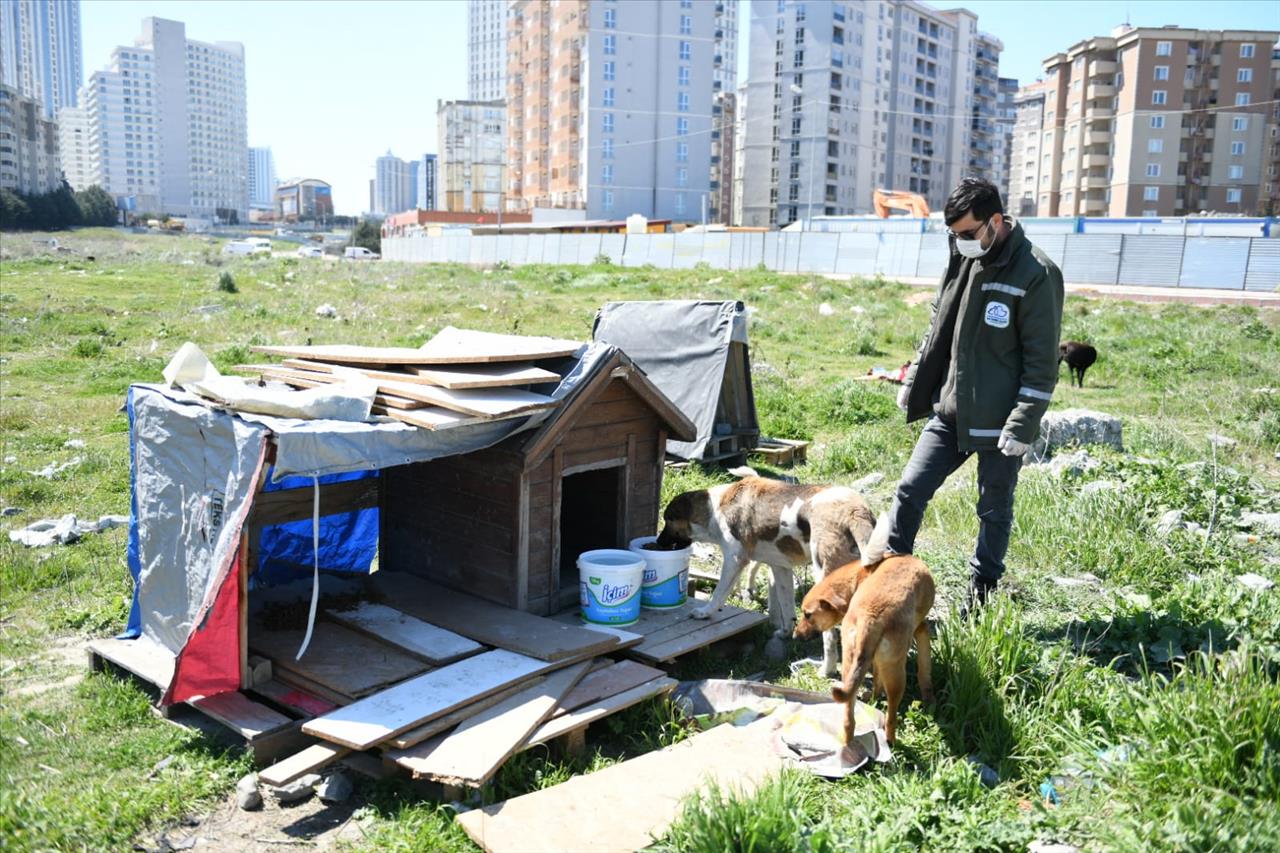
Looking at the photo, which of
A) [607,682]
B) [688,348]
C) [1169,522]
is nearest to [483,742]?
[607,682]

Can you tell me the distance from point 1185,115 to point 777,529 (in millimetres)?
89230

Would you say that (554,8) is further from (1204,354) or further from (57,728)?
(57,728)

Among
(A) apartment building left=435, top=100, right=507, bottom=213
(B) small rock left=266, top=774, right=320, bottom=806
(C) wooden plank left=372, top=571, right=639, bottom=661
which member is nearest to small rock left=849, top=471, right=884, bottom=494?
(C) wooden plank left=372, top=571, right=639, bottom=661

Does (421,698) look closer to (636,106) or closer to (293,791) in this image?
(293,791)

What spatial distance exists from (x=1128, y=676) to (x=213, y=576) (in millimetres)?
4399

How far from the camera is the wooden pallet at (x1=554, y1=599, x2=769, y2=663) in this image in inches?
204

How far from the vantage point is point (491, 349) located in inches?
231

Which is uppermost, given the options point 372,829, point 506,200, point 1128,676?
point 506,200

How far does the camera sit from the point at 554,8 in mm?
88125

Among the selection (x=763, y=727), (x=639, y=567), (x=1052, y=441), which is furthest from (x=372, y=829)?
(x=1052, y=441)

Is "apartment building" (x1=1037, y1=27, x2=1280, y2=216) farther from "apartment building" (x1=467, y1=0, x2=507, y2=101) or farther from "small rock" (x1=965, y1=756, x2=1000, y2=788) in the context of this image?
"apartment building" (x1=467, y1=0, x2=507, y2=101)

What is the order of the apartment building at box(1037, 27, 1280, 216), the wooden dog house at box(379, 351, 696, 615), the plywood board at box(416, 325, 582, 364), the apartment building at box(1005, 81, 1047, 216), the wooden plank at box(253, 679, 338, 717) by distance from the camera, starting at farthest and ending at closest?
the apartment building at box(1005, 81, 1047, 216) < the apartment building at box(1037, 27, 1280, 216) < the plywood board at box(416, 325, 582, 364) < the wooden dog house at box(379, 351, 696, 615) < the wooden plank at box(253, 679, 338, 717)

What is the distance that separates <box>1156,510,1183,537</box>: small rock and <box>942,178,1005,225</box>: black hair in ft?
10.5

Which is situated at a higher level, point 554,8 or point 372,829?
point 554,8
